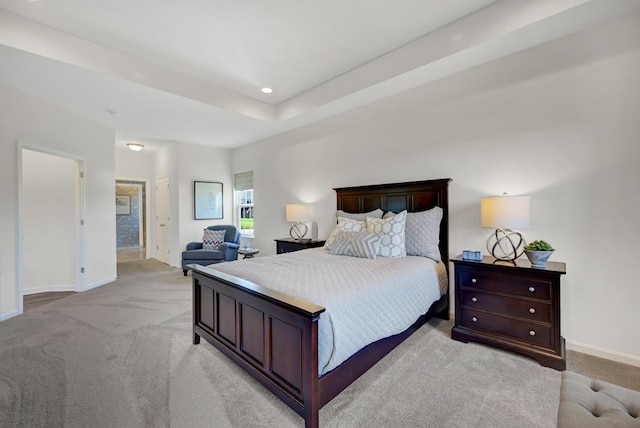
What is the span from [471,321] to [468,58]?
100 inches

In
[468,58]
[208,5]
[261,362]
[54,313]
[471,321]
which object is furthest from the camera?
[54,313]

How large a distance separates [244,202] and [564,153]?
5754 millimetres

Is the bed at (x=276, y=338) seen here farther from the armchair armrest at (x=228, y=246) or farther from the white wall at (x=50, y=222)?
the white wall at (x=50, y=222)

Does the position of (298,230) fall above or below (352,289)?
above

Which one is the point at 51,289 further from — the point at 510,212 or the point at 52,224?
the point at 510,212

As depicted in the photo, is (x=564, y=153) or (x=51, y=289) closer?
Result: (x=564, y=153)

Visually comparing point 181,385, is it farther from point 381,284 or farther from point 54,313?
point 54,313

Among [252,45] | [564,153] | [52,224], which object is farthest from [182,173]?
[564,153]

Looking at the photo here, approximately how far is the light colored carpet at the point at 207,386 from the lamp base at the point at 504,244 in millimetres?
926

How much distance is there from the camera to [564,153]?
2.46 m

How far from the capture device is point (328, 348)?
5.09 feet

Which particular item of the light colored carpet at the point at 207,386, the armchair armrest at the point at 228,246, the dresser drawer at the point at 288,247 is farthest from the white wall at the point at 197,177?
the light colored carpet at the point at 207,386

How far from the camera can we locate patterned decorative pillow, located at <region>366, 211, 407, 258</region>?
2879 millimetres

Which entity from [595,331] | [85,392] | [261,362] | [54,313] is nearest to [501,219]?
[595,331]
